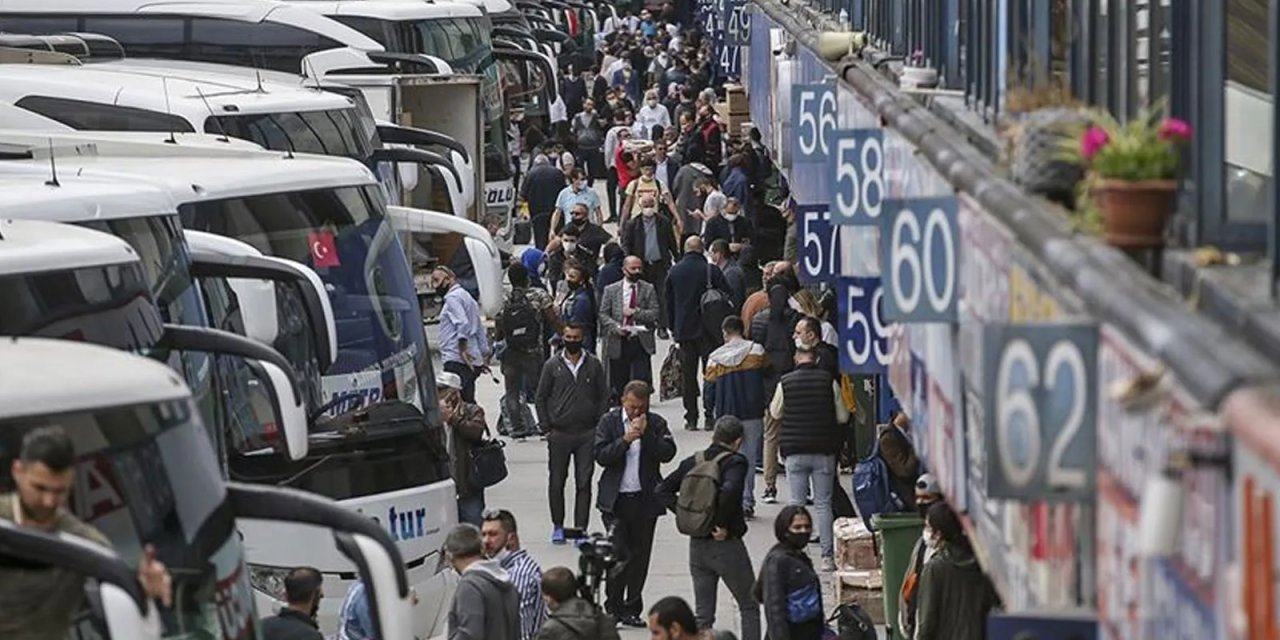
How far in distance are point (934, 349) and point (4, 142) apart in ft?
34.4

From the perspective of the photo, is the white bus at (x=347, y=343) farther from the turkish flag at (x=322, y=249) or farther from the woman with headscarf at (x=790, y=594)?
the woman with headscarf at (x=790, y=594)

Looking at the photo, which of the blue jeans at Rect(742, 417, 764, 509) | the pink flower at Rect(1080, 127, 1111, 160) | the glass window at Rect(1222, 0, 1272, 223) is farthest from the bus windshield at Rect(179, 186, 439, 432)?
the pink flower at Rect(1080, 127, 1111, 160)

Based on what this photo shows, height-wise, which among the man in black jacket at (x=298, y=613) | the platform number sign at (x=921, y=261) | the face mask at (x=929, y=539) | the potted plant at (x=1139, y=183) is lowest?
the face mask at (x=929, y=539)

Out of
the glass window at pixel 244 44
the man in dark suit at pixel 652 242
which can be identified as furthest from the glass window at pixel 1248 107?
the glass window at pixel 244 44

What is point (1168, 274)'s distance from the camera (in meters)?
7.64

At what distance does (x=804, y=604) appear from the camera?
16062mm

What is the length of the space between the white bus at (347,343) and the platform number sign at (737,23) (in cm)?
1585

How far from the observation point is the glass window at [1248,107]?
10.8 metres

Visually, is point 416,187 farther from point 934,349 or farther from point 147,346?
point 934,349

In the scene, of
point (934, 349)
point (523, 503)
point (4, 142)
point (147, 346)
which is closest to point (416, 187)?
point (523, 503)

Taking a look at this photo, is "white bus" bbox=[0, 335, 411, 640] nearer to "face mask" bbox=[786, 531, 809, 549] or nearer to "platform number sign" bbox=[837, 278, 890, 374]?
"platform number sign" bbox=[837, 278, 890, 374]

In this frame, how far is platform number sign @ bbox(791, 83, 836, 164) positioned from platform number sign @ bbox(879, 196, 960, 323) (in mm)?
6354

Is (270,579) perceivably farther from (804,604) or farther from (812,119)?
(812,119)

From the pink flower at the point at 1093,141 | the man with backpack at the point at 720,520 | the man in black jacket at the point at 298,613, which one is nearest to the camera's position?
the pink flower at the point at 1093,141
